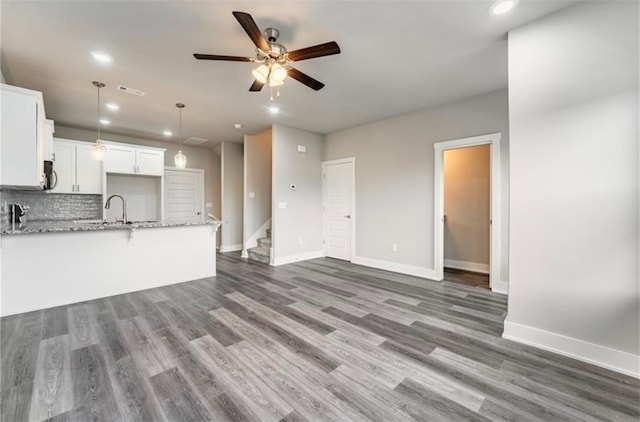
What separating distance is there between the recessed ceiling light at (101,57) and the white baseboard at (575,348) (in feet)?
16.3

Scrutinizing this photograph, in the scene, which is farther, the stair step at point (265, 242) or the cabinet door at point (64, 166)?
the stair step at point (265, 242)

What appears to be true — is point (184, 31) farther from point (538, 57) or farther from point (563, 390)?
point (563, 390)

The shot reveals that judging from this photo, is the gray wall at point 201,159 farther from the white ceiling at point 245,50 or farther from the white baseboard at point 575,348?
the white baseboard at point 575,348

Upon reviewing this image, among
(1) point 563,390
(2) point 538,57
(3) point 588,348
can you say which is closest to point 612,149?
(2) point 538,57

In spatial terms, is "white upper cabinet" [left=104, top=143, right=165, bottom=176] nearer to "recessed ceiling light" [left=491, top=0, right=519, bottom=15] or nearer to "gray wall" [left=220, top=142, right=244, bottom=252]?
"gray wall" [left=220, top=142, right=244, bottom=252]

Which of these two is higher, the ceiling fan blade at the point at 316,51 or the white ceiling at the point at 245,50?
the white ceiling at the point at 245,50

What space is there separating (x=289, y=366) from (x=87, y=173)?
5715mm

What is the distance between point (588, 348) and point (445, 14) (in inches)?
118

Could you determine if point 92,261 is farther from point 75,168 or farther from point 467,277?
point 467,277

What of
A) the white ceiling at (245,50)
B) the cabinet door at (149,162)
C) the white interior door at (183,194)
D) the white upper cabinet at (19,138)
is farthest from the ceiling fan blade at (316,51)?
the white interior door at (183,194)

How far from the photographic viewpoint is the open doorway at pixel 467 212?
4660 mm

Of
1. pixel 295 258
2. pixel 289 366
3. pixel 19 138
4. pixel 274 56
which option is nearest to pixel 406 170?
pixel 295 258

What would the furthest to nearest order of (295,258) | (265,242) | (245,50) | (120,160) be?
(265,242)
(295,258)
(120,160)
(245,50)

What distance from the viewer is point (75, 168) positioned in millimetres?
4934
